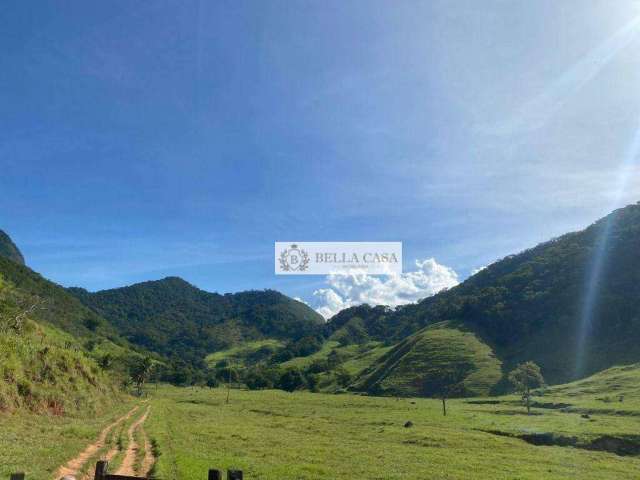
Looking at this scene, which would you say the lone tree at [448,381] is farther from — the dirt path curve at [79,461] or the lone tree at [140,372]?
the dirt path curve at [79,461]

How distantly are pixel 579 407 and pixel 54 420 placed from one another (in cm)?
8204

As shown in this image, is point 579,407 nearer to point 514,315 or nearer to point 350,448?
point 350,448

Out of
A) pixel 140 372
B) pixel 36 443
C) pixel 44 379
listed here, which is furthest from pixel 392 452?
pixel 140 372

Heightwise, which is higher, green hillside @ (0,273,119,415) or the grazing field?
green hillside @ (0,273,119,415)

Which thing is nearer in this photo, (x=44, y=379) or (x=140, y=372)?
(x=44, y=379)

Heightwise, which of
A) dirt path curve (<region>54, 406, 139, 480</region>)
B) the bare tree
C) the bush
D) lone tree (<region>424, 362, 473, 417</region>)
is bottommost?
the bush

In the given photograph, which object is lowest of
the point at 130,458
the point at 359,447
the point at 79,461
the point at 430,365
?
the point at 430,365

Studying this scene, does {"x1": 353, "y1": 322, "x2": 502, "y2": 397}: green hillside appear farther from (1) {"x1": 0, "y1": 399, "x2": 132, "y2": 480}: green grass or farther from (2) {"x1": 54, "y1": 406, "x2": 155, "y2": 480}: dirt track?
(1) {"x1": 0, "y1": 399, "x2": 132, "y2": 480}: green grass

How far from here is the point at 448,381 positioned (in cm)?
13262

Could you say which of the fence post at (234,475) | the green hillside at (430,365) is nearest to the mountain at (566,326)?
the green hillside at (430,365)

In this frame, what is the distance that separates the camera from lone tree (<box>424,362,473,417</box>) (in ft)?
415

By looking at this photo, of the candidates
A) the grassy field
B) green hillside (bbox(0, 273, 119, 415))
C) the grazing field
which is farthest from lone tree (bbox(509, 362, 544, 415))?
green hillside (bbox(0, 273, 119, 415))

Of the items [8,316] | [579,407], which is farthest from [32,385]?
[579,407]

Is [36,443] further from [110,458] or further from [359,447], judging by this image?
[359,447]
